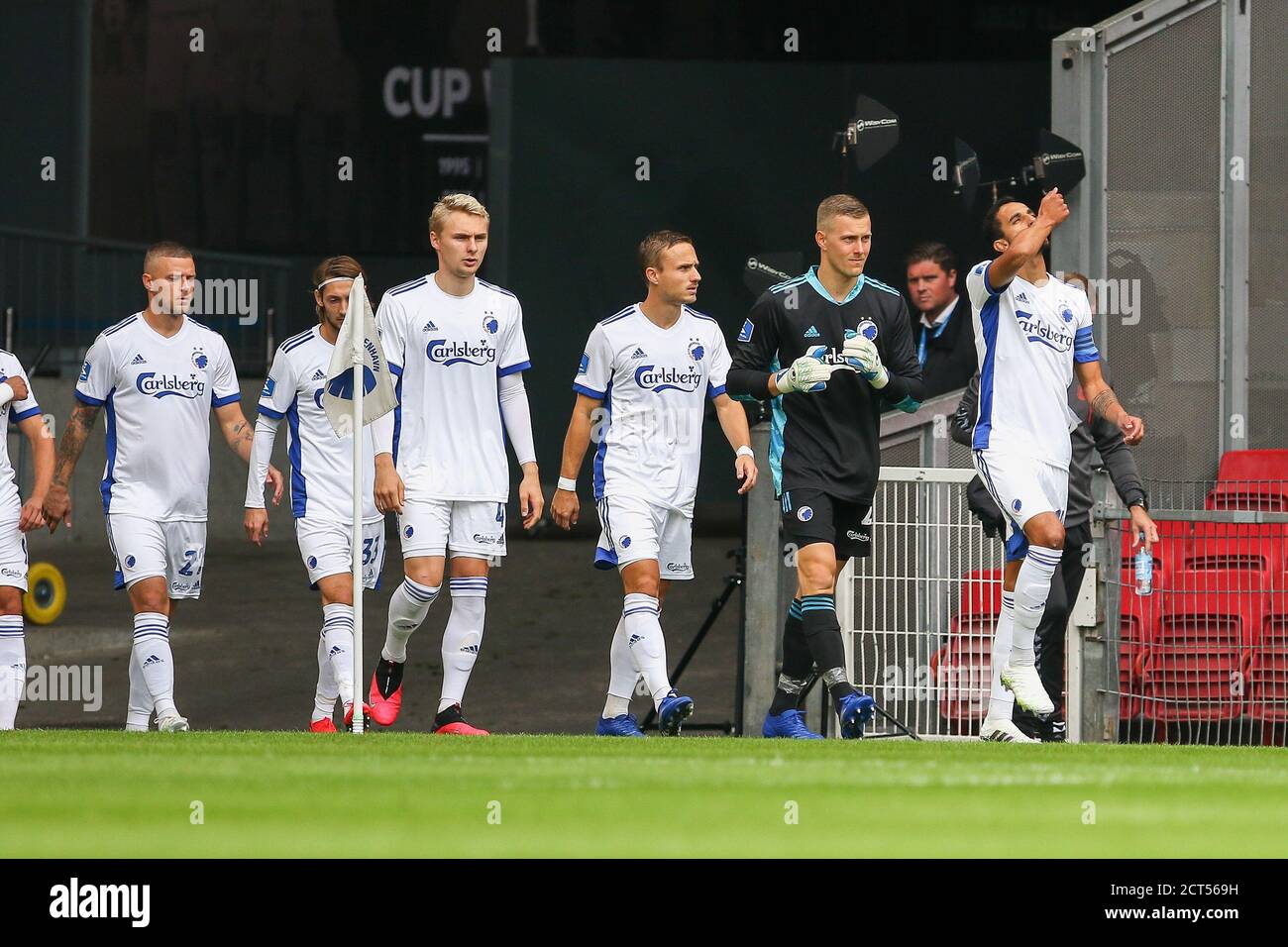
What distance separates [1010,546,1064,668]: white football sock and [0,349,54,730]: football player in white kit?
4.14 m

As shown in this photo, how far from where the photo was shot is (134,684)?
9.83 meters

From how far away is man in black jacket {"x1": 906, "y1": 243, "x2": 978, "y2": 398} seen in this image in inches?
448

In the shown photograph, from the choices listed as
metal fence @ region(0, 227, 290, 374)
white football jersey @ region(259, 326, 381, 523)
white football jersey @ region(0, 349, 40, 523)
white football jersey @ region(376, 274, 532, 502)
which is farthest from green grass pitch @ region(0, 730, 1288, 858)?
metal fence @ region(0, 227, 290, 374)

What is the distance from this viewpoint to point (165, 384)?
981 cm

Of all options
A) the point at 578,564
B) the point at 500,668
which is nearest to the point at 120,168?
the point at 578,564

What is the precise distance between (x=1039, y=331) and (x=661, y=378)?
1.63 m

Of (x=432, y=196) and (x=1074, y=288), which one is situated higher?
(x=432, y=196)

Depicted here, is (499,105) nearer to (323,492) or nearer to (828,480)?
(323,492)

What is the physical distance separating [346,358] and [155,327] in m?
1.53

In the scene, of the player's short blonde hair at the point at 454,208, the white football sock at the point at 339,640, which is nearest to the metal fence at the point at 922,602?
the white football sock at the point at 339,640

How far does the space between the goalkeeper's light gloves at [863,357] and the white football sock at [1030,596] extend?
0.93 metres

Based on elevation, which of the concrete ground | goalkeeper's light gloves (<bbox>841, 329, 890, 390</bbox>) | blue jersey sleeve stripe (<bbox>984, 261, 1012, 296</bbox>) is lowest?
the concrete ground

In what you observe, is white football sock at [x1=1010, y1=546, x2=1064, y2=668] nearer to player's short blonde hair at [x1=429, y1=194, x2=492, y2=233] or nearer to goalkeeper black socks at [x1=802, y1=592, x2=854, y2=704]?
goalkeeper black socks at [x1=802, y1=592, x2=854, y2=704]

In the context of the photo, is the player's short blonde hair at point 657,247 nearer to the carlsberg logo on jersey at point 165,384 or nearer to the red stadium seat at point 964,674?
the carlsberg logo on jersey at point 165,384
